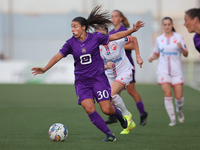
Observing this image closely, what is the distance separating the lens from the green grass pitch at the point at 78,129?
4.46 meters

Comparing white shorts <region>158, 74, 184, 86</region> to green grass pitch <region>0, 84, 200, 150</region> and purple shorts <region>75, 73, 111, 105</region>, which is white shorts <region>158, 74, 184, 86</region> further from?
purple shorts <region>75, 73, 111, 105</region>

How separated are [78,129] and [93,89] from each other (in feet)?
4.23

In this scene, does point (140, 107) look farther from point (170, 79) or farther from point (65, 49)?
point (65, 49)

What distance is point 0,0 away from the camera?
19938 millimetres

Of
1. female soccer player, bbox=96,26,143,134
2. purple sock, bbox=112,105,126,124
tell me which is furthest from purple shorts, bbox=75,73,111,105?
female soccer player, bbox=96,26,143,134

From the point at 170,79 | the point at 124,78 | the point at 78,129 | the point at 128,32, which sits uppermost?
the point at 128,32

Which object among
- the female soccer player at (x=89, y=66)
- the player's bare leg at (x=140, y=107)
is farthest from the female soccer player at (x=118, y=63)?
the female soccer player at (x=89, y=66)

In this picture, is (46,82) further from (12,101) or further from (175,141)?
(175,141)

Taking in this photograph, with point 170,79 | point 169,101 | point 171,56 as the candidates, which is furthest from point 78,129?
point 171,56

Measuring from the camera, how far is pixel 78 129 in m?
5.86

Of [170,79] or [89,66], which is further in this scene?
[170,79]

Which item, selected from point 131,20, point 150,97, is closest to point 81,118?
point 150,97

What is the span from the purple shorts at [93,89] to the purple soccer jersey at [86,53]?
0.07 meters

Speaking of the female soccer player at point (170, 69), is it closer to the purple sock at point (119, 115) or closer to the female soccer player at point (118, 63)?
the female soccer player at point (118, 63)
